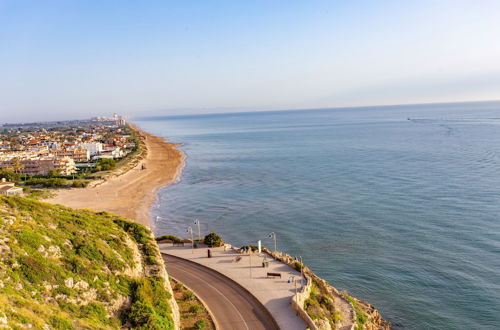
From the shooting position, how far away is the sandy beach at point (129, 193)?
58178 millimetres

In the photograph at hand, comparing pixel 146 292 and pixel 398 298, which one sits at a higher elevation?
Answer: pixel 146 292

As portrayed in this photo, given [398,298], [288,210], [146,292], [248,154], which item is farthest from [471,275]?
[248,154]

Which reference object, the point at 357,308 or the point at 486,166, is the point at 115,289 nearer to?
the point at 357,308

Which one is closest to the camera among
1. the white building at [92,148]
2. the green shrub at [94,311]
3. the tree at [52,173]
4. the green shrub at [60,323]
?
the green shrub at [60,323]

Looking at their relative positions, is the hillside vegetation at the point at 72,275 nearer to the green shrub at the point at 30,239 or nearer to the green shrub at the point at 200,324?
the green shrub at the point at 30,239

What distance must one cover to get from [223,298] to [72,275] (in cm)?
1099

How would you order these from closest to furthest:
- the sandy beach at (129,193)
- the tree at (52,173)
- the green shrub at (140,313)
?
1. the green shrub at (140,313)
2. the sandy beach at (129,193)
3. the tree at (52,173)

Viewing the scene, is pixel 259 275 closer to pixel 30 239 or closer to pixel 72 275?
pixel 72 275

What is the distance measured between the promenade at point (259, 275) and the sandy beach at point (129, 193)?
17.9 meters

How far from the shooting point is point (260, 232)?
1779 inches

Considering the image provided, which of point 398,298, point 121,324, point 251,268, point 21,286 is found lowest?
point 398,298

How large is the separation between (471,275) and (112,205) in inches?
2061

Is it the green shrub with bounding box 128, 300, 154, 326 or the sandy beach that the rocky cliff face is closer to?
the green shrub with bounding box 128, 300, 154, 326

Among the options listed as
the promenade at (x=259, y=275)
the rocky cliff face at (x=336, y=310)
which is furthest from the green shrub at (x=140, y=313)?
the rocky cliff face at (x=336, y=310)
